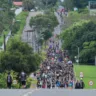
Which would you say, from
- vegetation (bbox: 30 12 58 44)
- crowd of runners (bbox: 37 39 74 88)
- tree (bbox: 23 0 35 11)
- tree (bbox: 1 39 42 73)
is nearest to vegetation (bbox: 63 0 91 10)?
tree (bbox: 23 0 35 11)

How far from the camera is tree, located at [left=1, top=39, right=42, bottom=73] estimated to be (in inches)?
1521

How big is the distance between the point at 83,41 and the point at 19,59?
40.0 m

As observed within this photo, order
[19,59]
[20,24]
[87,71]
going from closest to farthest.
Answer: [19,59] < [87,71] < [20,24]

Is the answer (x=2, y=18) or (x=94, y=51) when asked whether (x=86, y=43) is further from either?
(x=2, y=18)

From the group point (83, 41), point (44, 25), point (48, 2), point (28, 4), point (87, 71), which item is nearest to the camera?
point (87, 71)

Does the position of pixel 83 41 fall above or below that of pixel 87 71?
above

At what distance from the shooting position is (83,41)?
7925 cm

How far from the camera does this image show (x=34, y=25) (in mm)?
97938

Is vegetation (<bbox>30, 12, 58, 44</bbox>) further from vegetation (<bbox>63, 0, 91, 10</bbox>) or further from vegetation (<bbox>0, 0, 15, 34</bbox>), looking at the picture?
vegetation (<bbox>63, 0, 91, 10</bbox>)

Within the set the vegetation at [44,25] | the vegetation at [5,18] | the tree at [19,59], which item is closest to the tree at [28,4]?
the vegetation at [5,18]

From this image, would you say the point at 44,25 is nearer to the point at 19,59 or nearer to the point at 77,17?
the point at 77,17

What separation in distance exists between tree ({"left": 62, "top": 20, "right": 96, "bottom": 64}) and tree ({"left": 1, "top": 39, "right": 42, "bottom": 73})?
Answer: 109ft

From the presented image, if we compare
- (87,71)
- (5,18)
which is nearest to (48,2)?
(5,18)
